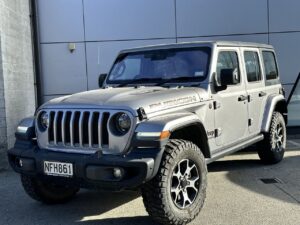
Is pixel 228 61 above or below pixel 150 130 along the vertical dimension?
above

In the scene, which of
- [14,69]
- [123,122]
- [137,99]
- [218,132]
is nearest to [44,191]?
[123,122]

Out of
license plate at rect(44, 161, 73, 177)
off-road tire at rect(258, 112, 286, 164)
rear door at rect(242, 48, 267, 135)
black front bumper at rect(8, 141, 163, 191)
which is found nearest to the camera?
black front bumper at rect(8, 141, 163, 191)

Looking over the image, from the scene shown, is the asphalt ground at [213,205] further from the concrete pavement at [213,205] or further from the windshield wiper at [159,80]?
the windshield wiper at [159,80]

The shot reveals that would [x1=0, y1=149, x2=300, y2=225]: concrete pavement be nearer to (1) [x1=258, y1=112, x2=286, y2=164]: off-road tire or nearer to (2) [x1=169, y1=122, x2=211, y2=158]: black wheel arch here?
(1) [x1=258, y1=112, x2=286, y2=164]: off-road tire

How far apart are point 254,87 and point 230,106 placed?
97 centimetres

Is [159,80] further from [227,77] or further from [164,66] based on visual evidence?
[227,77]

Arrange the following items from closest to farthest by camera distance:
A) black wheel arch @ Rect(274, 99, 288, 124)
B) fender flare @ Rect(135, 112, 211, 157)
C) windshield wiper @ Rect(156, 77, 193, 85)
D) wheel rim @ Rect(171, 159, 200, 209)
→ 1. fender flare @ Rect(135, 112, 211, 157)
2. wheel rim @ Rect(171, 159, 200, 209)
3. windshield wiper @ Rect(156, 77, 193, 85)
4. black wheel arch @ Rect(274, 99, 288, 124)

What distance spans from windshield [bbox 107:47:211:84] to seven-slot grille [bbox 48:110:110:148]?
4.70 feet

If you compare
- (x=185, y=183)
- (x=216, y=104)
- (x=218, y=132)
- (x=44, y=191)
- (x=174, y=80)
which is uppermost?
(x=174, y=80)

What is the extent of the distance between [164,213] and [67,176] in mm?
1009

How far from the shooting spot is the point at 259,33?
402 inches

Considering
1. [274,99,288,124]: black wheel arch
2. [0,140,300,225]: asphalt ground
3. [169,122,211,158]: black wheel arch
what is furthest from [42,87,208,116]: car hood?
[274,99,288,124]: black wheel arch

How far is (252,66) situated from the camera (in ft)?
22.0

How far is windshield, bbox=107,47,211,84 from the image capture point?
18.4 feet
